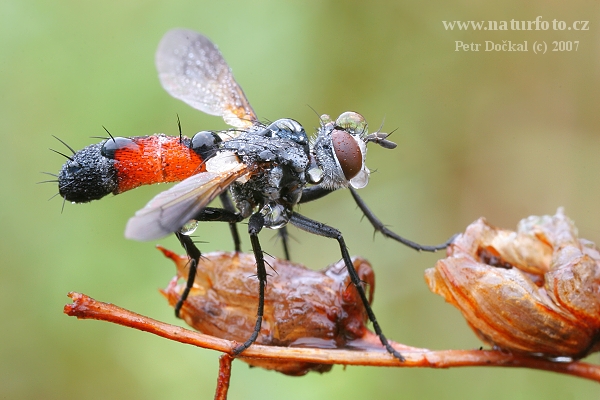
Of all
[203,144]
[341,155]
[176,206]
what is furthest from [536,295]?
[203,144]

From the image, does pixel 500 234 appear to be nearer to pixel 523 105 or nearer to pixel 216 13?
pixel 523 105

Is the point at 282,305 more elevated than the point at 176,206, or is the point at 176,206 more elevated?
the point at 176,206

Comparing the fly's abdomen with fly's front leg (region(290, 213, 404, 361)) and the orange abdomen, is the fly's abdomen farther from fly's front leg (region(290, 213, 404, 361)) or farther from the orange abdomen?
fly's front leg (region(290, 213, 404, 361))

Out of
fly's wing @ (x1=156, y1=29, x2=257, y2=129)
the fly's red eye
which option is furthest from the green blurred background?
the fly's red eye

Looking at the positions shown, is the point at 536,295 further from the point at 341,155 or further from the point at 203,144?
the point at 203,144

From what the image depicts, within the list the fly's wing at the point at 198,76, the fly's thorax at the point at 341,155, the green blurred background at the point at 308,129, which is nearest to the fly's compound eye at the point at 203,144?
the fly's thorax at the point at 341,155
